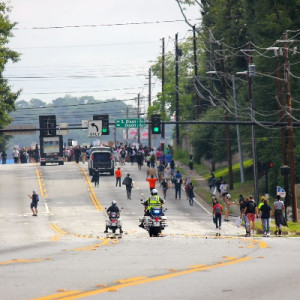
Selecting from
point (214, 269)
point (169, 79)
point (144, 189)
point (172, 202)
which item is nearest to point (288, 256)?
point (214, 269)

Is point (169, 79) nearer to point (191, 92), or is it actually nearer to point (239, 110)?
point (191, 92)

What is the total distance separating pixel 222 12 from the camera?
85.9 metres

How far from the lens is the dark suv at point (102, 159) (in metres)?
80.8

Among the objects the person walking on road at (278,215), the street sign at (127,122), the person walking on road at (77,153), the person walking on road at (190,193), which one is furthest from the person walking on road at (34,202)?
the person walking on road at (77,153)

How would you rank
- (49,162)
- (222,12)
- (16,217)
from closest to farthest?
(16,217), (222,12), (49,162)

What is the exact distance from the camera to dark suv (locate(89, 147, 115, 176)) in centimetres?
8083

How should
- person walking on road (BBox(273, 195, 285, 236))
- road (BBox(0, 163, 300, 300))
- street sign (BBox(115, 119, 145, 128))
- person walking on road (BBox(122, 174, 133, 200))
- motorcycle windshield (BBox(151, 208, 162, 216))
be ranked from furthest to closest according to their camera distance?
street sign (BBox(115, 119, 145, 128)) < person walking on road (BBox(122, 174, 133, 200)) < person walking on road (BBox(273, 195, 285, 236)) < motorcycle windshield (BBox(151, 208, 162, 216)) < road (BBox(0, 163, 300, 300))

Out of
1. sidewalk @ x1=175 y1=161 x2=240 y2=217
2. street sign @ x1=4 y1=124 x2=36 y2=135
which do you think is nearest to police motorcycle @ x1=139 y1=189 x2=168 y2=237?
street sign @ x1=4 y1=124 x2=36 y2=135

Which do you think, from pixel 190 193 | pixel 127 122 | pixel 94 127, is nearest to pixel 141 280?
pixel 190 193

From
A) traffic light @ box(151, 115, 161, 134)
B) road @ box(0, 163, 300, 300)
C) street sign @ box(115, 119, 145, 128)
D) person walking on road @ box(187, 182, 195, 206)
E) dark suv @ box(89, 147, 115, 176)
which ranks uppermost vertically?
street sign @ box(115, 119, 145, 128)

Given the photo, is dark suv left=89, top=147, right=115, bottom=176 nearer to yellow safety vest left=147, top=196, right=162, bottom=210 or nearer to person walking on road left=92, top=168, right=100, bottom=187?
person walking on road left=92, top=168, right=100, bottom=187

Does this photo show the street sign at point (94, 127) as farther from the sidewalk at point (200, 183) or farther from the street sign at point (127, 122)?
the sidewalk at point (200, 183)

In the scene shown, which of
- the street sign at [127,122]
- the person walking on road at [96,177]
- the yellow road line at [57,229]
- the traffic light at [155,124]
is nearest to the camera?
the yellow road line at [57,229]

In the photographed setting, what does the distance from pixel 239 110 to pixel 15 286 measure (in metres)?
59.7
